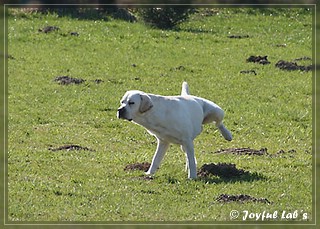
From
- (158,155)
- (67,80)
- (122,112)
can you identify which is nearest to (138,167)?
(158,155)

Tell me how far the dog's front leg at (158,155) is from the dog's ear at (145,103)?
68 cm

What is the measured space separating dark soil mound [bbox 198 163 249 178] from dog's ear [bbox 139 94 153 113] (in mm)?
1169

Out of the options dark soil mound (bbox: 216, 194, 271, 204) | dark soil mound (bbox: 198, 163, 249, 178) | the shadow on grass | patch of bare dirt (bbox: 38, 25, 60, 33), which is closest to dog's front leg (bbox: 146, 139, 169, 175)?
dark soil mound (bbox: 198, 163, 249, 178)

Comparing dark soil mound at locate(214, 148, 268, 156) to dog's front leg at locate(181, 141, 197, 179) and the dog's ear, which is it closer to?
dog's front leg at locate(181, 141, 197, 179)

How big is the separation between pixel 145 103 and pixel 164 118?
327mm

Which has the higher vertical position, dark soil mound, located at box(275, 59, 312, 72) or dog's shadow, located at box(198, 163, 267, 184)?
dog's shadow, located at box(198, 163, 267, 184)

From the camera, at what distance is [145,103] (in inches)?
465

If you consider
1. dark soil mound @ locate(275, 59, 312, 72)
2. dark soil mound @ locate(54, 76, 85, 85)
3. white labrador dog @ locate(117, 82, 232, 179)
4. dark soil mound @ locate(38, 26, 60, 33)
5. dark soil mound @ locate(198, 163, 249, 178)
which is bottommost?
dark soil mound @ locate(38, 26, 60, 33)

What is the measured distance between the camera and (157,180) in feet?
39.3

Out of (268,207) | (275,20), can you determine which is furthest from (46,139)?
(275,20)

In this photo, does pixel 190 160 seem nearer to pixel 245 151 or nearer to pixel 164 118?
pixel 164 118

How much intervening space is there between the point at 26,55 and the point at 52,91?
472 cm

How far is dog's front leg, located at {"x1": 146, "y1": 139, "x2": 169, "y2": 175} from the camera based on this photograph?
1240cm

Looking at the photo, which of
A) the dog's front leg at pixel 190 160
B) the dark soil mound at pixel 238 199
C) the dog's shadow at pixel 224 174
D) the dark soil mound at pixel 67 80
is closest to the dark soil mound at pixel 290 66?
the dark soil mound at pixel 67 80
